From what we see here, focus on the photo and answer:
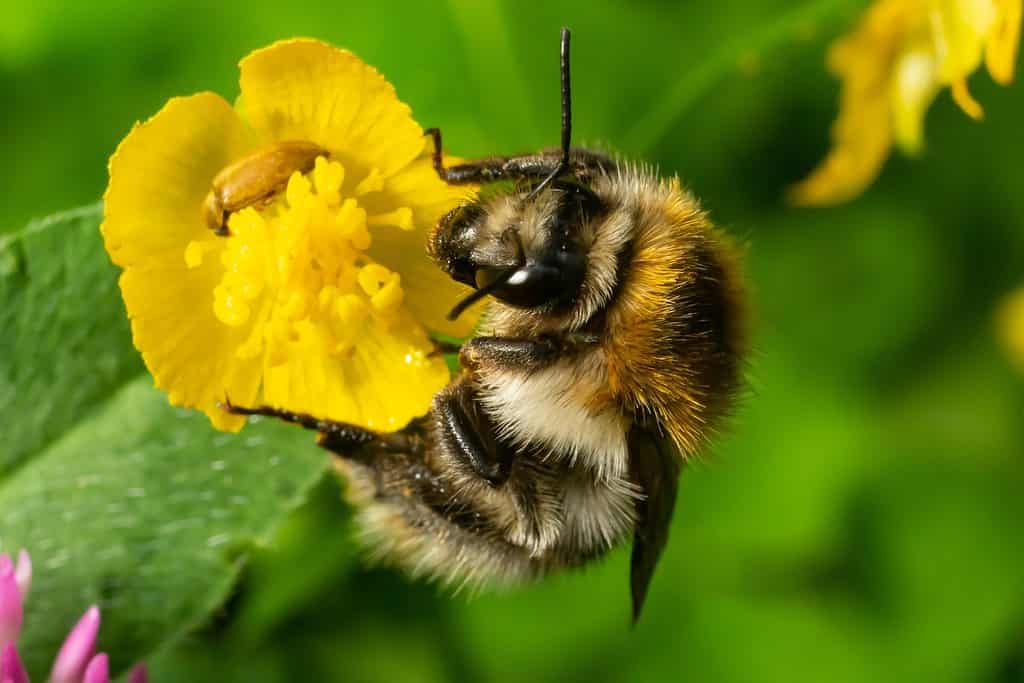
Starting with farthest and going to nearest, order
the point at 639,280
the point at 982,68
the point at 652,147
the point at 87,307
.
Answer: the point at 982,68
the point at 652,147
the point at 87,307
the point at 639,280

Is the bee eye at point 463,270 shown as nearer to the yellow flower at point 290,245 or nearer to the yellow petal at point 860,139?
the yellow flower at point 290,245

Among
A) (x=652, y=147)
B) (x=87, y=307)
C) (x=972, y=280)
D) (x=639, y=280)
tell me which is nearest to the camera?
(x=639, y=280)

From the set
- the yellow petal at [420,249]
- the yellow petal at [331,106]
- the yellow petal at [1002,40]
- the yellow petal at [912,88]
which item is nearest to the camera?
the yellow petal at [331,106]

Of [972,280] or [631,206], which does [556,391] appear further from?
[972,280]

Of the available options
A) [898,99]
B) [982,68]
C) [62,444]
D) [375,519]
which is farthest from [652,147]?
[62,444]

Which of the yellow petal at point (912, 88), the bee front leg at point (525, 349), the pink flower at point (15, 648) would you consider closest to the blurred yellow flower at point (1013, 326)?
the yellow petal at point (912, 88)
